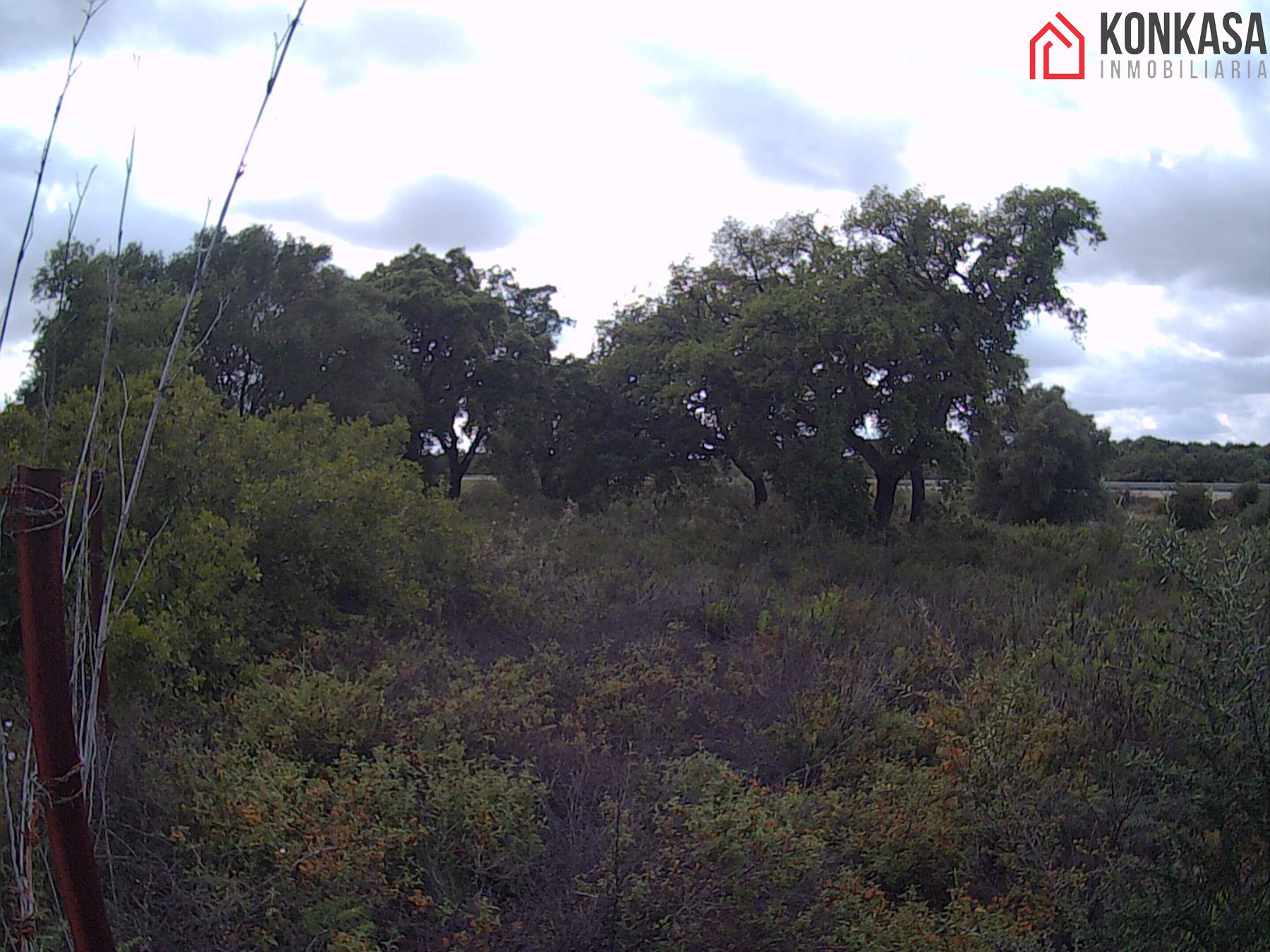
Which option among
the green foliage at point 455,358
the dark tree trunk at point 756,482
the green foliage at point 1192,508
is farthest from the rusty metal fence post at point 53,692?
the green foliage at point 455,358

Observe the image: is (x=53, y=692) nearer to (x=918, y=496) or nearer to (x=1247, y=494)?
(x=1247, y=494)

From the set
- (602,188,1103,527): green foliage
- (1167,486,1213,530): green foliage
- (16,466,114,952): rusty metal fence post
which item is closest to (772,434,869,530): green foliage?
(602,188,1103,527): green foliage

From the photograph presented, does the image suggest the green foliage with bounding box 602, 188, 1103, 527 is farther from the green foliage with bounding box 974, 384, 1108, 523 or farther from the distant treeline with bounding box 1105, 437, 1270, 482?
the green foliage with bounding box 974, 384, 1108, 523

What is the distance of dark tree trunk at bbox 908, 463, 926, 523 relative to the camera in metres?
18.9

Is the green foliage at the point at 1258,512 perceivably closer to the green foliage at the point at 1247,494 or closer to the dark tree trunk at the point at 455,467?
the green foliage at the point at 1247,494

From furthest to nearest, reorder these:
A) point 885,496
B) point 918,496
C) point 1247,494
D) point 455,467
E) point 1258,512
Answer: point 455,467 < point 918,496 < point 885,496 < point 1247,494 < point 1258,512

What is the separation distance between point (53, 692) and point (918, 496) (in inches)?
748

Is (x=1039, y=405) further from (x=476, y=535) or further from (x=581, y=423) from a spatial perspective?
(x=476, y=535)

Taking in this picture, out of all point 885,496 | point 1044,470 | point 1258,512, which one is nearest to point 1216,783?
point 1258,512

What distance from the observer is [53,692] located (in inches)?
61.7

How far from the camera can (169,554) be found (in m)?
7.52

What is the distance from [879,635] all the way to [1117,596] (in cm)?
348

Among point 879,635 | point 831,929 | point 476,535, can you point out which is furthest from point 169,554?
point 879,635

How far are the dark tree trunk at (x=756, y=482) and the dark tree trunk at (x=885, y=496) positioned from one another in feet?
9.90
